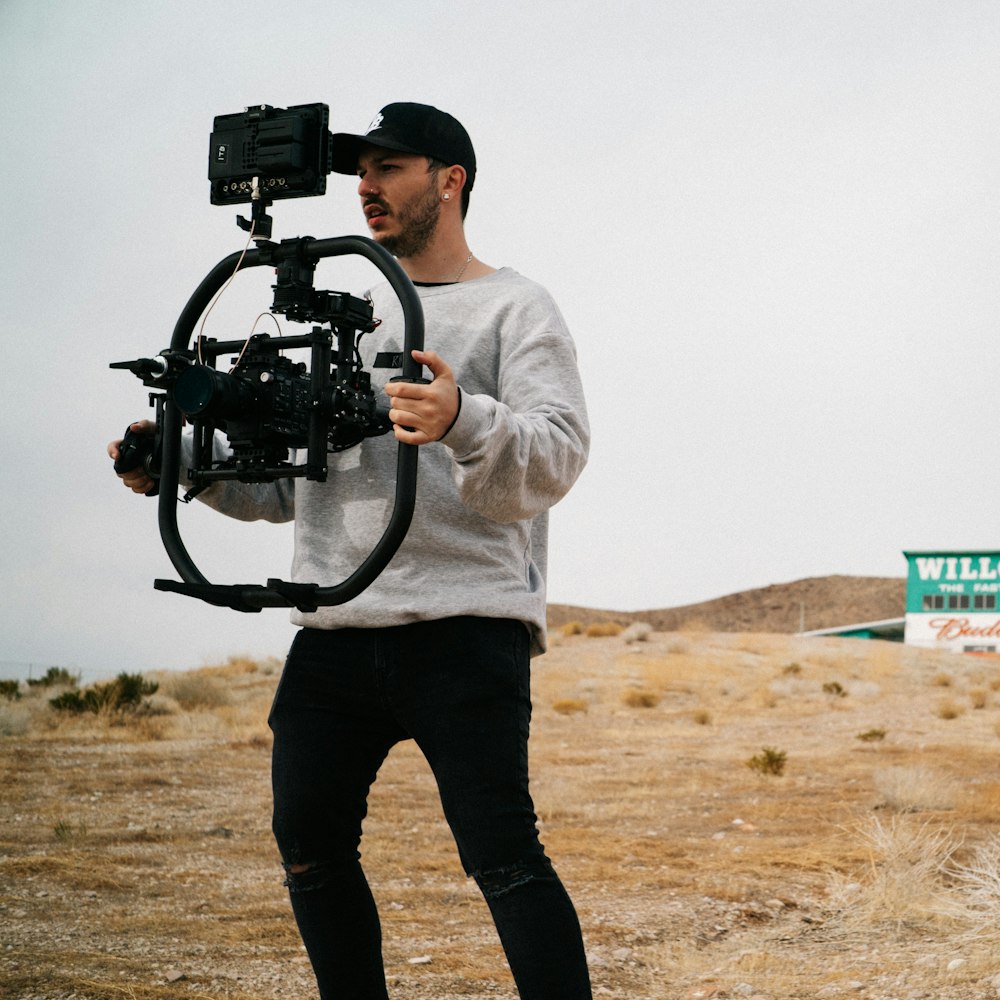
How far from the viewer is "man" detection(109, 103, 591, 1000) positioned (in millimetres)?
2164

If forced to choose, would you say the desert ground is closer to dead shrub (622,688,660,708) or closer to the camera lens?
the camera lens

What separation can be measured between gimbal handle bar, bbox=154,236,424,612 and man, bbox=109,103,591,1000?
13 cm

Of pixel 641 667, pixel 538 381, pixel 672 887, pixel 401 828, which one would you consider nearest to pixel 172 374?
pixel 538 381

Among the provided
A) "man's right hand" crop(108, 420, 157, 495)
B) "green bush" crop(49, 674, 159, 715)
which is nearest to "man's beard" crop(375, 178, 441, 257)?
"man's right hand" crop(108, 420, 157, 495)

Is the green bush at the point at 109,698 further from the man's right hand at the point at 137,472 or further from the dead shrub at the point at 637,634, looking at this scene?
the dead shrub at the point at 637,634

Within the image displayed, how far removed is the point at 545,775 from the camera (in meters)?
10.4

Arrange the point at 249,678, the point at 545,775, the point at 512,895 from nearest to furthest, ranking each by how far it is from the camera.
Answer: the point at 512,895 < the point at 545,775 < the point at 249,678

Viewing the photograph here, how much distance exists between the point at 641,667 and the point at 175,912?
18.2m

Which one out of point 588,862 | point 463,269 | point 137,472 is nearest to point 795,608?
point 588,862

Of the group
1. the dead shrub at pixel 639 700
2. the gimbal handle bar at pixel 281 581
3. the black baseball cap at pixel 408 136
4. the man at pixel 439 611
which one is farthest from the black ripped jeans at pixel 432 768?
the dead shrub at pixel 639 700

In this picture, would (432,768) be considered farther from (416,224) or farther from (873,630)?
(873,630)

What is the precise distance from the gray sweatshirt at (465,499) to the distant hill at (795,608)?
6115 centimetres

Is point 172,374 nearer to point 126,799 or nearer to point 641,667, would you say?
point 126,799

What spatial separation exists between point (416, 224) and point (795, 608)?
66454 mm
